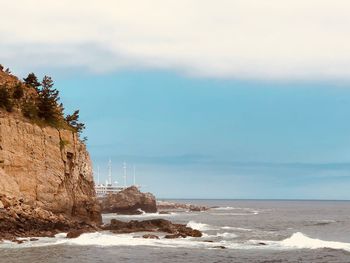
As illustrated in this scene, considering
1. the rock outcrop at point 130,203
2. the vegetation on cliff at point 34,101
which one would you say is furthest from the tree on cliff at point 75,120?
the rock outcrop at point 130,203

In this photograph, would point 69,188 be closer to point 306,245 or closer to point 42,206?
point 42,206

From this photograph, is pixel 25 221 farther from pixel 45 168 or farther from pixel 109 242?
pixel 109 242

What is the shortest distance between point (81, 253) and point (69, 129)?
24.9 meters

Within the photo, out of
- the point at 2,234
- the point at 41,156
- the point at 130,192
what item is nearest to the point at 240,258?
the point at 2,234

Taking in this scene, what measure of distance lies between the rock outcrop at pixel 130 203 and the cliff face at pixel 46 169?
7738cm

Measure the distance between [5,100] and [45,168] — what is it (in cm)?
839

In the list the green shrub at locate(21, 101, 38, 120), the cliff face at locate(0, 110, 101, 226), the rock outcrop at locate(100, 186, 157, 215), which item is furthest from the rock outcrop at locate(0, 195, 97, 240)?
the rock outcrop at locate(100, 186, 157, 215)

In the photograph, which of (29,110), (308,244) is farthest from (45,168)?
(308,244)

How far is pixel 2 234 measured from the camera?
55250 mm

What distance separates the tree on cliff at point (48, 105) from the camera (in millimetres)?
68625

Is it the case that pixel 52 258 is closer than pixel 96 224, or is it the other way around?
pixel 52 258

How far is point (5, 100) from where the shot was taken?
6369cm

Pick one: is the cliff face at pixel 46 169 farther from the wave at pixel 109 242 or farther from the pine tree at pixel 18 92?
the wave at pixel 109 242

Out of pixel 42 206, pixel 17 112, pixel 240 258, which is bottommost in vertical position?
pixel 240 258
